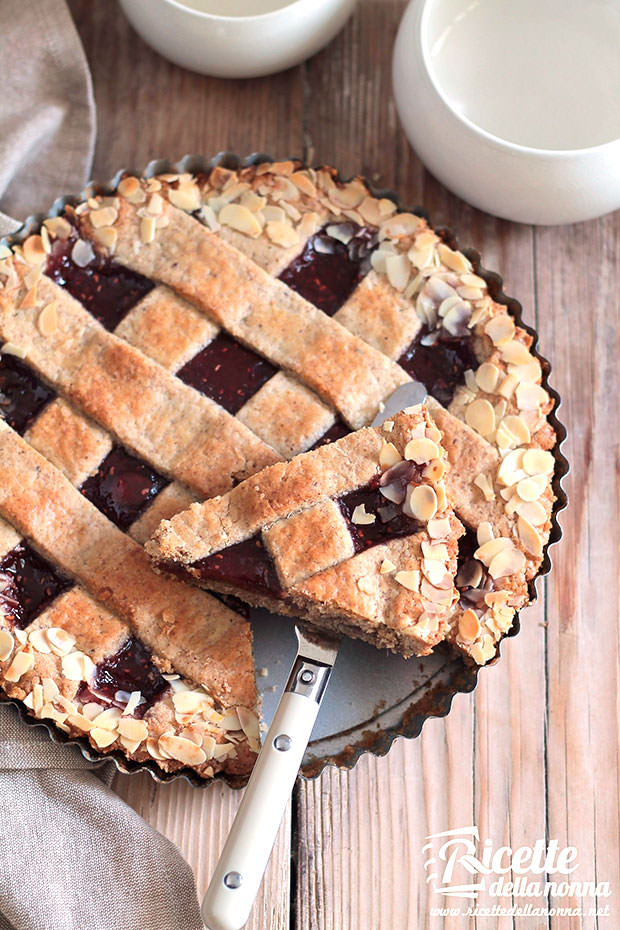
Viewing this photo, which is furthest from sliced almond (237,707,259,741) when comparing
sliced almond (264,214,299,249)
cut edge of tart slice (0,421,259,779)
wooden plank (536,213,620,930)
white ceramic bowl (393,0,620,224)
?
white ceramic bowl (393,0,620,224)

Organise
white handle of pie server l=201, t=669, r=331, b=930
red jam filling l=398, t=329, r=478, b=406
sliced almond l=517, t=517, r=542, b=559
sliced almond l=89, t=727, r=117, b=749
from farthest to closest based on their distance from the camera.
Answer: red jam filling l=398, t=329, r=478, b=406 → sliced almond l=517, t=517, r=542, b=559 → sliced almond l=89, t=727, r=117, b=749 → white handle of pie server l=201, t=669, r=331, b=930

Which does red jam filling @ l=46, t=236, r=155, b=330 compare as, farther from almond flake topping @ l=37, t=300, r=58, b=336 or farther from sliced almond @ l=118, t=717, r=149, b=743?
sliced almond @ l=118, t=717, r=149, b=743

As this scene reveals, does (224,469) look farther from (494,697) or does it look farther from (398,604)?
(494,697)

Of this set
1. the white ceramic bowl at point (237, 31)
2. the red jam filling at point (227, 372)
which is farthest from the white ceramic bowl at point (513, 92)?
the red jam filling at point (227, 372)

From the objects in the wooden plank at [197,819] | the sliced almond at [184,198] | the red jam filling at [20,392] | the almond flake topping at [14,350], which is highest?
the sliced almond at [184,198]

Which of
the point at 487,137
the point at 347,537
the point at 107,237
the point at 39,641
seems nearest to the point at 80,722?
the point at 39,641

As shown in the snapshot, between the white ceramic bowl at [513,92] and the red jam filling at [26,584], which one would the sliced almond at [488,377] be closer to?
the white ceramic bowl at [513,92]
